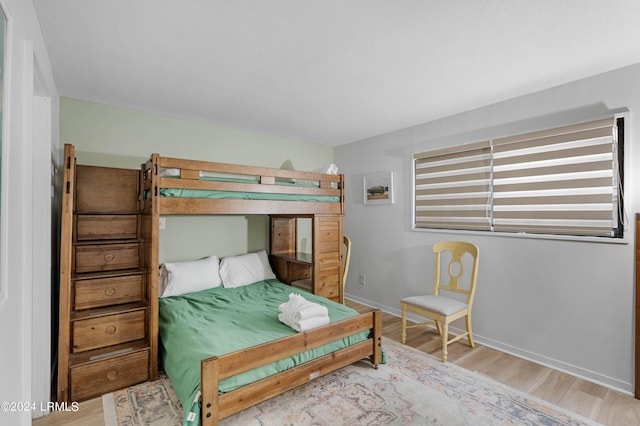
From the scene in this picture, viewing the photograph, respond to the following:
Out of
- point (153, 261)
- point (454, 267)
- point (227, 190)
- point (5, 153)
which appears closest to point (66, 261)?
point (153, 261)

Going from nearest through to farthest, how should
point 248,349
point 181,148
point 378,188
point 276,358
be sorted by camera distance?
point 248,349 < point 276,358 < point 181,148 < point 378,188

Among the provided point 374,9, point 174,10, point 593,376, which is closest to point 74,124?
point 174,10

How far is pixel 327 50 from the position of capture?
2.06 meters

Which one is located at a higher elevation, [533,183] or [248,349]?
[533,183]

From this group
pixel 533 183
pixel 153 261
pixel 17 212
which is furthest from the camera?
pixel 533 183

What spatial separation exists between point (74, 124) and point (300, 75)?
7.49 feet

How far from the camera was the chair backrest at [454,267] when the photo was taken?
312 cm

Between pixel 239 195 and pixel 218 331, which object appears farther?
pixel 239 195

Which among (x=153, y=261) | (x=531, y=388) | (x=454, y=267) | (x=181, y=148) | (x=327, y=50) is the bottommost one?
(x=531, y=388)

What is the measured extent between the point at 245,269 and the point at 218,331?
4.56ft

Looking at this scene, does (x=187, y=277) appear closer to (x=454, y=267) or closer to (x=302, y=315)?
(x=302, y=315)

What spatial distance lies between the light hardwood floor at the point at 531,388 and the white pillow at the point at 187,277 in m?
1.09

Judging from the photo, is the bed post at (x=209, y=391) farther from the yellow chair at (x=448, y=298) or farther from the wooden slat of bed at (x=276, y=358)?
the yellow chair at (x=448, y=298)

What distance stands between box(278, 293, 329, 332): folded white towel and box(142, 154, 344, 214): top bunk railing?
93 centimetres
